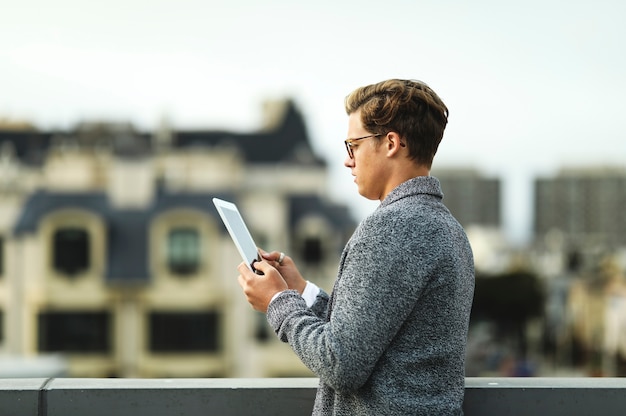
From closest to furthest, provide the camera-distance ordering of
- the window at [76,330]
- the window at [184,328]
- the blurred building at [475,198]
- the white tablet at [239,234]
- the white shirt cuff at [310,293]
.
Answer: the white tablet at [239,234], the white shirt cuff at [310,293], the window at [76,330], the window at [184,328], the blurred building at [475,198]

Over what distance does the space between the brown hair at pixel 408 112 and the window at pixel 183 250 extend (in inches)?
1308

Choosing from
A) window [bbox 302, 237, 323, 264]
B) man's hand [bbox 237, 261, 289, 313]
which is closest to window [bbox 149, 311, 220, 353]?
window [bbox 302, 237, 323, 264]

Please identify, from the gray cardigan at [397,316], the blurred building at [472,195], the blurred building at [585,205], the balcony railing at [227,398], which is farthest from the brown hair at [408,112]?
the blurred building at [472,195]

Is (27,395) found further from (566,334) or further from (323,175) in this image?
(566,334)

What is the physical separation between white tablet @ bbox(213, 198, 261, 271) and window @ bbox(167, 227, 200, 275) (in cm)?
3272

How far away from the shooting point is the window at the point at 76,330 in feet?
114

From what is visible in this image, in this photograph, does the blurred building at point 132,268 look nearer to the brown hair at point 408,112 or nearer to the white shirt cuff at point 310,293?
the white shirt cuff at point 310,293

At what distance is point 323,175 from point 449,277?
1557 inches

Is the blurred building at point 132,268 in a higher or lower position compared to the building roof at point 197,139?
lower

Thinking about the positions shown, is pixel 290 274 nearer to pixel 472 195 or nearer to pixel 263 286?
pixel 263 286

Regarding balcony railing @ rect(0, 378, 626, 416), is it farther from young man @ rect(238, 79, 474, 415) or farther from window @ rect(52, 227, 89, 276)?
window @ rect(52, 227, 89, 276)

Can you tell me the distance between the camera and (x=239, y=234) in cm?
264

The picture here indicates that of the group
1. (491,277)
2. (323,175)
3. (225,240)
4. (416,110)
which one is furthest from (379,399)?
(491,277)

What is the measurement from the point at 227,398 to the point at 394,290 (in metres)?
1.24
